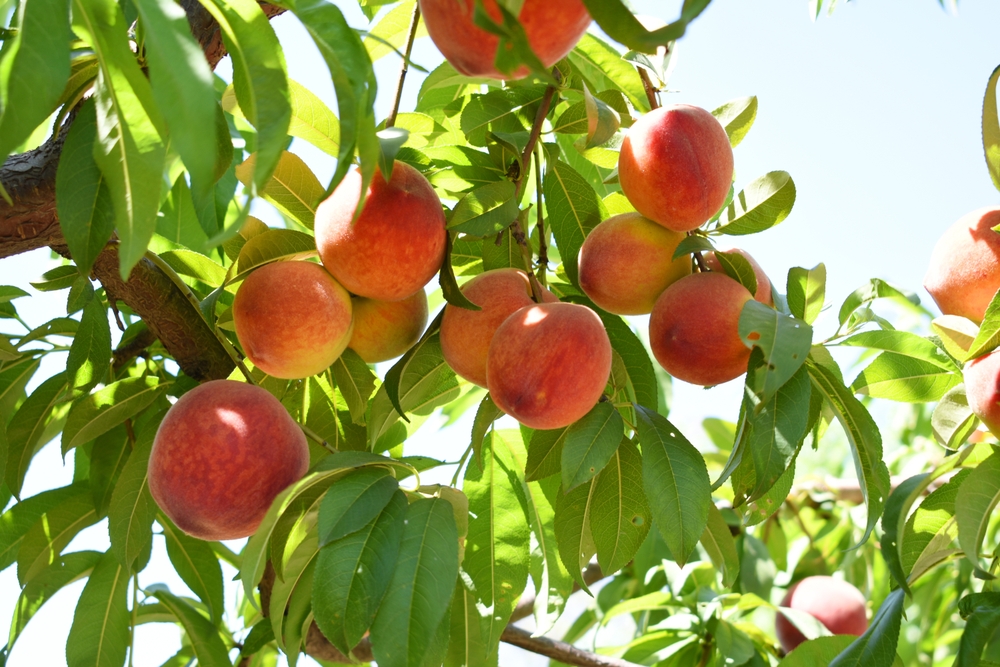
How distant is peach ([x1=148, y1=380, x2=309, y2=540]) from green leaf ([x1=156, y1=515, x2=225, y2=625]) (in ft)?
1.53

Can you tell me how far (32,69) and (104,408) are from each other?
76 cm

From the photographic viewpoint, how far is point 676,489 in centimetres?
107

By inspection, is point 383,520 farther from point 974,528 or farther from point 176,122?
point 974,528

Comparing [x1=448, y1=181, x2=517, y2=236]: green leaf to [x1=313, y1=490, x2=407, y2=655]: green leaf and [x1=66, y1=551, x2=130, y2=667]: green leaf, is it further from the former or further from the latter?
[x1=66, y1=551, x2=130, y2=667]: green leaf

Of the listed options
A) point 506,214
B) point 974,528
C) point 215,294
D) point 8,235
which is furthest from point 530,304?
point 8,235

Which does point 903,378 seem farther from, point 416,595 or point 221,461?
point 221,461

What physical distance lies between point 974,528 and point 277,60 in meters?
0.90

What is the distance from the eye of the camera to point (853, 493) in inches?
102

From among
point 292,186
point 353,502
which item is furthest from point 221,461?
point 292,186

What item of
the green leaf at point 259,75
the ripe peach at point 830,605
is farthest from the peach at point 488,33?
the ripe peach at point 830,605

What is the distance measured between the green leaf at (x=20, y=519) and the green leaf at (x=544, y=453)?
834mm

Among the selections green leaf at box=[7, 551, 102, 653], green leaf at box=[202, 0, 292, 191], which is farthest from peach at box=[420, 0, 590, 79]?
green leaf at box=[7, 551, 102, 653]

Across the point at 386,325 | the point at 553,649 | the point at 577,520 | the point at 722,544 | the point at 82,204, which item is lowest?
the point at 553,649

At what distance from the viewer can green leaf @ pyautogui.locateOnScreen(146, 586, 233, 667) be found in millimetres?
1485
